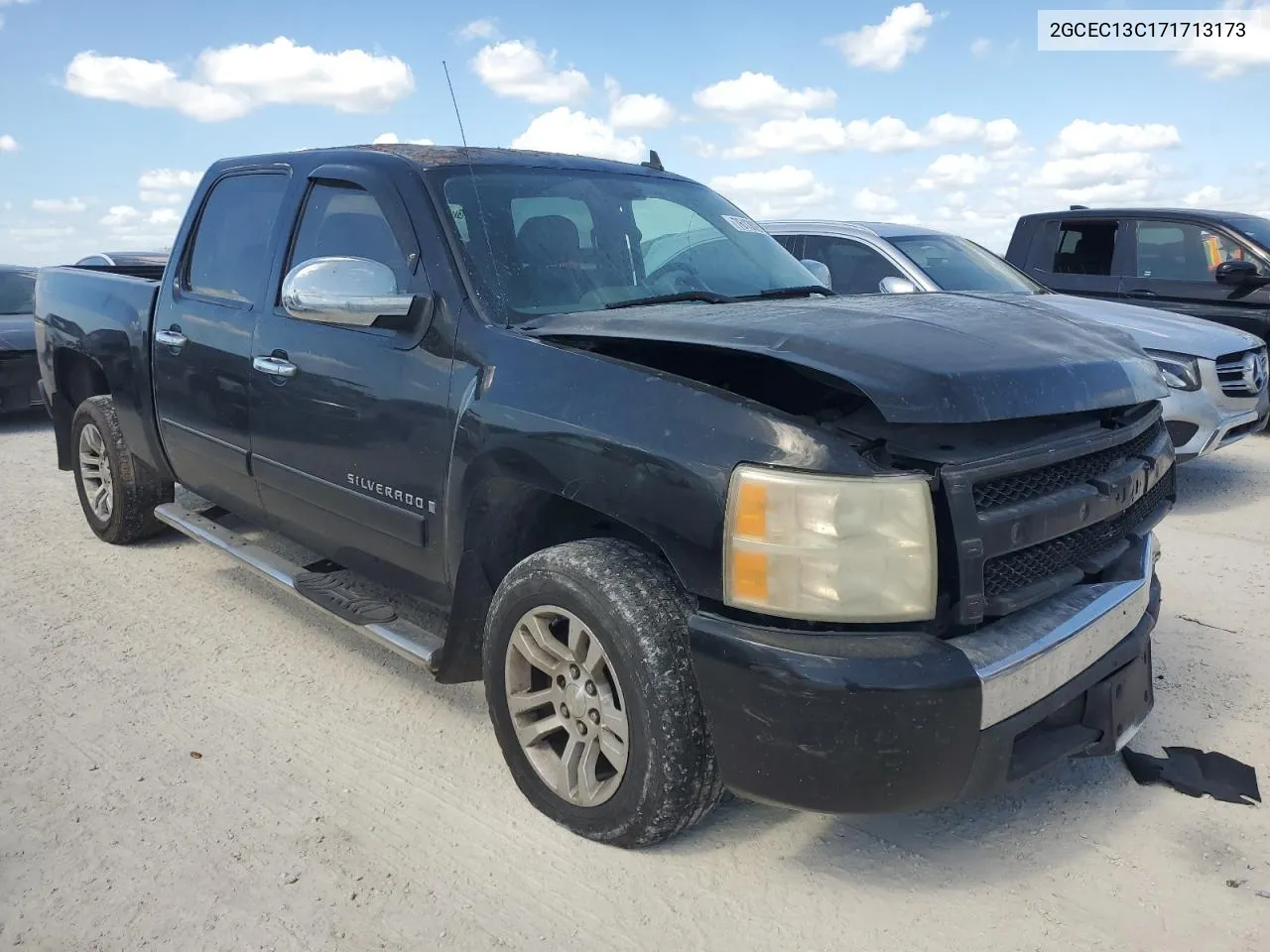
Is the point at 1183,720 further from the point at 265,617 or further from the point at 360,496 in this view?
the point at 265,617

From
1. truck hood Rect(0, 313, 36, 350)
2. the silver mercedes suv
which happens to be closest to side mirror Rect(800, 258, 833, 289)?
the silver mercedes suv

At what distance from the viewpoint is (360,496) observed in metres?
3.38

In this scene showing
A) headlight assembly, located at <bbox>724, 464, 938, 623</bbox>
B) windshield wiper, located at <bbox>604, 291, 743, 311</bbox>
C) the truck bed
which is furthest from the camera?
the truck bed

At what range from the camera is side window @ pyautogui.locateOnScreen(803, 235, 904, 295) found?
708 cm

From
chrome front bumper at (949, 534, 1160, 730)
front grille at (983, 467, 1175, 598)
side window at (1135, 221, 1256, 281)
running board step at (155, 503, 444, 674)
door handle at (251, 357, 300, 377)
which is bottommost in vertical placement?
running board step at (155, 503, 444, 674)

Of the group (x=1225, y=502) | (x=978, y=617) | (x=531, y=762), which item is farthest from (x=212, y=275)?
(x=1225, y=502)

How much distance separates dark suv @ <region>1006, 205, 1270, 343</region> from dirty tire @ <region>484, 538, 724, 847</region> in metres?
7.39

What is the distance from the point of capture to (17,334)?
369 inches

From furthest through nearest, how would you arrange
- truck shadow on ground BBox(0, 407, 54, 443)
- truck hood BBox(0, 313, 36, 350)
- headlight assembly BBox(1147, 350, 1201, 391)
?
truck shadow on ground BBox(0, 407, 54, 443), truck hood BBox(0, 313, 36, 350), headlight assembly BBox(1147, 350, 1201, 391)

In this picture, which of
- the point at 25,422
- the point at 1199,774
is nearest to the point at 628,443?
the point at 1199,774

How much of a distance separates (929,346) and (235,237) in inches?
121

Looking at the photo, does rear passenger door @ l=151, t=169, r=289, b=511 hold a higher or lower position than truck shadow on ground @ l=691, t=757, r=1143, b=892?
higher

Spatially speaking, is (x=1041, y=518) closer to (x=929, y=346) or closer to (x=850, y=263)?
(x=929, y=346)

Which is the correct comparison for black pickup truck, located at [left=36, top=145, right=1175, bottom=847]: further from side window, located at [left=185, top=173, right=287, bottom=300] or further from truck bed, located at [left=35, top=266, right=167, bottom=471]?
truck bed, located at [left=35, top=266, right=167, bottom=471]
